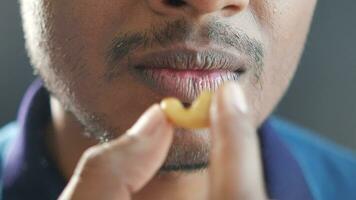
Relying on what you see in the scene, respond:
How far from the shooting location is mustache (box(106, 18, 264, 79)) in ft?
1.80

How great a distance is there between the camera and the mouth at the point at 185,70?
1.85 feet

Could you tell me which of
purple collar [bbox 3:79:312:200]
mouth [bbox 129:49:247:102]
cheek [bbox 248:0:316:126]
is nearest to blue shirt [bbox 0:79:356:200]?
purple collar [bbox 3:79:312:200]

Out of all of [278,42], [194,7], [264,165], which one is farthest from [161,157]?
[264,165]

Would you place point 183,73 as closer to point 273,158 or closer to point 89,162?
point 89,162

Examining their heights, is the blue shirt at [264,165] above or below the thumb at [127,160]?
below

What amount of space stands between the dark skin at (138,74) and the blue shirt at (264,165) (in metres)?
0.03

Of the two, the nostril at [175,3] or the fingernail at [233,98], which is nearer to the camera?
the fingernail at [233,98]

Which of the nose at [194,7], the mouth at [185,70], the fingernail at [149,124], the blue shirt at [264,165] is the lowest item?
the blue shirt at [264,165]

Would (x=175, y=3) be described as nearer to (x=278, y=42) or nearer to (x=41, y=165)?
(x=278, y=42)

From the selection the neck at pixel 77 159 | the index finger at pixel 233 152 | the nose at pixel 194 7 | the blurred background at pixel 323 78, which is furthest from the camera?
the blurred background at pixel 323 78

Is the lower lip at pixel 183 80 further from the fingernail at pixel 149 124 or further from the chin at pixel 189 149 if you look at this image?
the fingernail at pixel 149 124

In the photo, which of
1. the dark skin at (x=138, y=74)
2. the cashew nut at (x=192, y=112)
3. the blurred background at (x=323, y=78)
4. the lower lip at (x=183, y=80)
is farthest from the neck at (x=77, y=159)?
the blurred background at (x=323, y=78)

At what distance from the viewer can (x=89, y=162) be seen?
424mm

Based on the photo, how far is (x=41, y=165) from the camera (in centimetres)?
75
